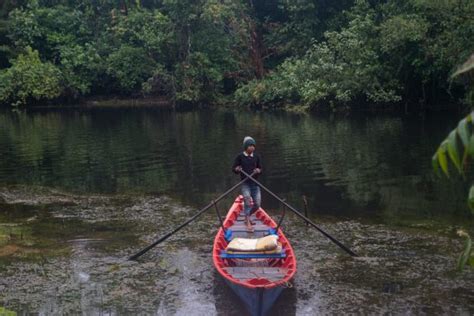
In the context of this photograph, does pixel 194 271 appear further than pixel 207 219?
No

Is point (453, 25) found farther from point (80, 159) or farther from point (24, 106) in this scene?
point (24, 106)

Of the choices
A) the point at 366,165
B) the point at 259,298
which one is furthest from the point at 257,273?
the point at 366,165

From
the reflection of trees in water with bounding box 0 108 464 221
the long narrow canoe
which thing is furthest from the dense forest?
the long narrow canoe

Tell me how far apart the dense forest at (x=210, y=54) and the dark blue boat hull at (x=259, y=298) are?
31294 millimetres

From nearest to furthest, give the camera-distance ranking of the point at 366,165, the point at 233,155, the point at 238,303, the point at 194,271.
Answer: the point at 238,303 → the point at 194,271 → the point at 366,165 → the point at 233,155

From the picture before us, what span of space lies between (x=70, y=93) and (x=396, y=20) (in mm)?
29699

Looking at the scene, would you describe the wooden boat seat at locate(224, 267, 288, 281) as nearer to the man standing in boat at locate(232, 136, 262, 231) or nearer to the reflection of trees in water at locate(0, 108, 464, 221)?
the man standing in boat at locate(232, 136, 262, 231)

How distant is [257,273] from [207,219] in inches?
262

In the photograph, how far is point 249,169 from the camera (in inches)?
532

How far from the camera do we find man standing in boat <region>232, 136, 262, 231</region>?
43.4ft

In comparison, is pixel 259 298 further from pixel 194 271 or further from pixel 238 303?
pixel 194 271

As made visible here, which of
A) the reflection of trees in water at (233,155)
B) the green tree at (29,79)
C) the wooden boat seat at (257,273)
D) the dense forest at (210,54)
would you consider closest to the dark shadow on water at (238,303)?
the wooden boat seat at (257,273)

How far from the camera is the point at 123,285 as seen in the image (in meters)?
11.7

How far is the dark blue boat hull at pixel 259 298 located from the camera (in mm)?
9195
